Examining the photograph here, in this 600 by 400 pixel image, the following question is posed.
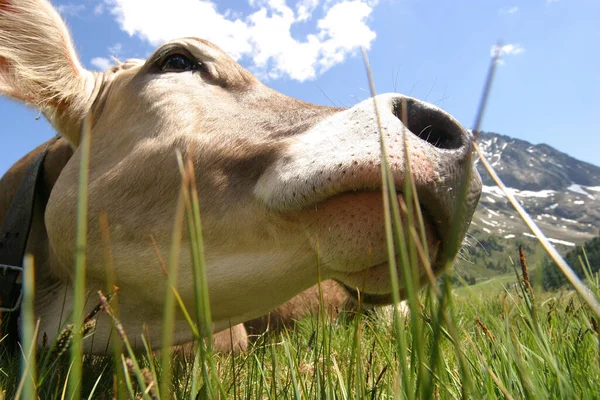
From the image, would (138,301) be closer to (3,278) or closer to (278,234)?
(3,278)

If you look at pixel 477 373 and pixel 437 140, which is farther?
pixel 437 140

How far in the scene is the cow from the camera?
1670 mm

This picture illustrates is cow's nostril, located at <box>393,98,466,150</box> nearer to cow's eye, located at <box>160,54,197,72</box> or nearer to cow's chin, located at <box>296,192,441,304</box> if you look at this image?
cow's chin, located at <box>296,192,441,304</box>

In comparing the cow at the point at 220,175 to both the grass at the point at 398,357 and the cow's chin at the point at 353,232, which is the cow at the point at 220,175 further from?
the grass at the point at 398,357

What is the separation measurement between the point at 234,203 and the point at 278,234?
261 millimetres

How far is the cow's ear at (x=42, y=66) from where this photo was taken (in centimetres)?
300

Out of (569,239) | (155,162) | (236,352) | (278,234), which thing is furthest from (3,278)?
(569,239)

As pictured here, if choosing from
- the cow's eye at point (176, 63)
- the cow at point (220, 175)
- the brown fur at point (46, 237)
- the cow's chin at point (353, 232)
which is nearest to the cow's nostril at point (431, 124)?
the cow at point (220, 175)

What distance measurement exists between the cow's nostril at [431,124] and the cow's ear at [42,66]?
2.26 m

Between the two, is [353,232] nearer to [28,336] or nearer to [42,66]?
[28,336]

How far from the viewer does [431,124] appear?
6.04 feet

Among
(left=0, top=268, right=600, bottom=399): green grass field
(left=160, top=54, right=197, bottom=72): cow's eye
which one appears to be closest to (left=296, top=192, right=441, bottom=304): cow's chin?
(left=0, top=268, right=600, bottom=399): green grass field

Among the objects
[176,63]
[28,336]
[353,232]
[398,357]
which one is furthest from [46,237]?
[398,357]

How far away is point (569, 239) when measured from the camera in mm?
179000
